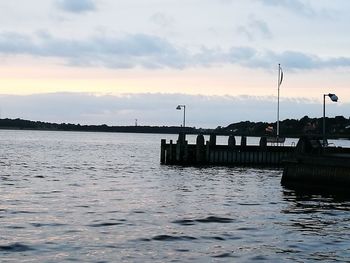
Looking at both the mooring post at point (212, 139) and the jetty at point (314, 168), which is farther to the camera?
the mooring post at point (212, 139)

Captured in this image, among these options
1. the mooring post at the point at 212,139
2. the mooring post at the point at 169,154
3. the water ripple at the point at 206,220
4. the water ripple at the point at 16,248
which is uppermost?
the mooring post at the point at 212,139

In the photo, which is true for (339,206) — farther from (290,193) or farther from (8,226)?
(8,226)

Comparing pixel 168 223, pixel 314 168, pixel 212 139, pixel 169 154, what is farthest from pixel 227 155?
pixel 168 223

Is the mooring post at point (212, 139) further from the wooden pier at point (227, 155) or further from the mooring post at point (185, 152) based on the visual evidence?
the mooring post at point (185, 152)

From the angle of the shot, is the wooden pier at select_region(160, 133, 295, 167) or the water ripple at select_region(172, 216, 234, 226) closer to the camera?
the water ripple at select_region(172, 216, 234, 226)

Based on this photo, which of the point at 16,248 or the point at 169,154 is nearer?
the point at 16,248

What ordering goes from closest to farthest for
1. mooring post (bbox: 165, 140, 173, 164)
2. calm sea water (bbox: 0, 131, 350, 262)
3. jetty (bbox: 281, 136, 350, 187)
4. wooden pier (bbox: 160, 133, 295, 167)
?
1. calm sea water (bbox: 0, 131, 350, 262)
2. jetty (bbox: 281, 136, 350, 187)
3. wooden pier (bbox: 160, 133, 295, 167)
4. mooring post (bbox: 165, 140, 173, 164)

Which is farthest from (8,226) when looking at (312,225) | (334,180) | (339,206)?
(334,180)

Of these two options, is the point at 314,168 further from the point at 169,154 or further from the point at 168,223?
the point at 169,154

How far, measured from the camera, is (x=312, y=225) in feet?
72.7

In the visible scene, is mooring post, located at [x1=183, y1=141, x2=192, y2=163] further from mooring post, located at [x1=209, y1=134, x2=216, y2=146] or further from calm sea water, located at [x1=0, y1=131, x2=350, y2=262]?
calm sea water, located at [x1=0, y1=131, x2=350, y2=262]

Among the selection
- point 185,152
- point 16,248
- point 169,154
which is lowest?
point 16,248

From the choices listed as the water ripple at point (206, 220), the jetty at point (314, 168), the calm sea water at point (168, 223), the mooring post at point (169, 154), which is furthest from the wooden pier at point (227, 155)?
the water ripple at point (206, 220)

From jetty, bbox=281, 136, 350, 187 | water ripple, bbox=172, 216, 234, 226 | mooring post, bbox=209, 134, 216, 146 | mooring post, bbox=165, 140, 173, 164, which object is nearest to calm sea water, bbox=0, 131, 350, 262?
water ripple, bbox=172, 216, 234, 226
